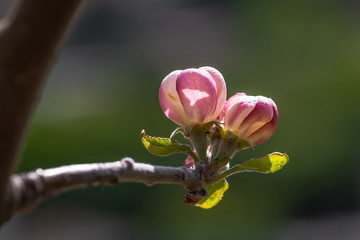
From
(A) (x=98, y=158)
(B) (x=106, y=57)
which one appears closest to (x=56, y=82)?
(B) (x=106, y=57)

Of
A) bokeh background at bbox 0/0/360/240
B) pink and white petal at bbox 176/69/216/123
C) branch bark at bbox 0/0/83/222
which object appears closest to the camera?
branch bark at bbox 0/0/83/222

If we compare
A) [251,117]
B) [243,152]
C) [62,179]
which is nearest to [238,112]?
[251,117]

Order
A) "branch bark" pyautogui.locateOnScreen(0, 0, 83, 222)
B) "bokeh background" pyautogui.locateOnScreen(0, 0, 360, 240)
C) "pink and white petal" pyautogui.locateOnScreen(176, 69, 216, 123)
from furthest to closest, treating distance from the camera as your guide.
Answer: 1. "bokeh background" pyautogui.locateOnScreen(0, 0, 360, 240)
2. "pink and white petal" pyautogui.locateOnScreen(176, 69, 216, 123)
3. "branch bark" pyautogui.locateOnScreen(0, 0, 83, 222)

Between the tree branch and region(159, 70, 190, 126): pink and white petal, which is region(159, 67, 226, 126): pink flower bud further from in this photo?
the tree branch

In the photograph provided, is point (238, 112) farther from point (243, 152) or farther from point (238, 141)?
point (243, 152)

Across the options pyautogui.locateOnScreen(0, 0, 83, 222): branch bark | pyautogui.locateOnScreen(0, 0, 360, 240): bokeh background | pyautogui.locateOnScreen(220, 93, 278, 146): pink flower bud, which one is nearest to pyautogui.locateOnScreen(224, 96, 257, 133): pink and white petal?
pyautogui.locateOnScreen(220, 93, 278, 146): pink flower bud

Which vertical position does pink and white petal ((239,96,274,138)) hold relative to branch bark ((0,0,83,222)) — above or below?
below

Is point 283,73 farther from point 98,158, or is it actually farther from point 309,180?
point 98,158
